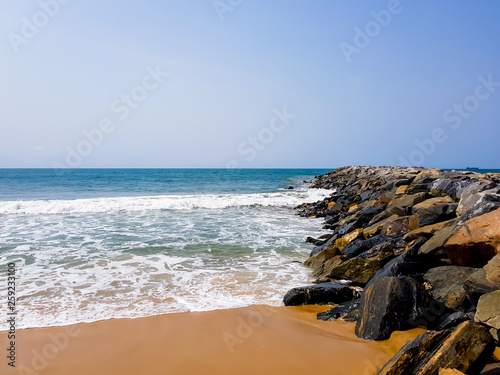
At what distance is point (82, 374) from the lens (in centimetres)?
367

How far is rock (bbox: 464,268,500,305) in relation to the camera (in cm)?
373

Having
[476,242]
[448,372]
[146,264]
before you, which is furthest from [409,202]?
[146,264]

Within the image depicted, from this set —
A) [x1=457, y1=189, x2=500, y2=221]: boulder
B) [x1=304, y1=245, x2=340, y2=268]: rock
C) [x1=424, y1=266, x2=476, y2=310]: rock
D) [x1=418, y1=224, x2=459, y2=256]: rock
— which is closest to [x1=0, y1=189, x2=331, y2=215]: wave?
[x1=304, y1=245, x2=340, y2=268]: rock

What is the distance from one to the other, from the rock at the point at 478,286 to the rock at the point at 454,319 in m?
0.24

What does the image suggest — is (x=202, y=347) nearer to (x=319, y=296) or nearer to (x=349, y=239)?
(x=319, y=296)

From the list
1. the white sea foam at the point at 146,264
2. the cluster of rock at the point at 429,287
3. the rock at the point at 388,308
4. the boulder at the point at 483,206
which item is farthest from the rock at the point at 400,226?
the rock at the point at 388,308

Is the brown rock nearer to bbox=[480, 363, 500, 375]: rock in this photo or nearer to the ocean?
the ocean

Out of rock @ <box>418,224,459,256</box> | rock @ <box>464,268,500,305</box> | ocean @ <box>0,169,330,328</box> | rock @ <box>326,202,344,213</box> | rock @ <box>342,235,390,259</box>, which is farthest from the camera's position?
rock @ <box>326,202,344,213</box>

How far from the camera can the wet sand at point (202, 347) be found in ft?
12.3

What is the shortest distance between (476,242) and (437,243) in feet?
2.57

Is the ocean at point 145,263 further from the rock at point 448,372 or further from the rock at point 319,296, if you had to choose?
the rock at point 448,372

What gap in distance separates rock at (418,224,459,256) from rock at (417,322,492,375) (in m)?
2.28

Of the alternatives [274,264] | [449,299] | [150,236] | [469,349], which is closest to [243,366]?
[469,349]

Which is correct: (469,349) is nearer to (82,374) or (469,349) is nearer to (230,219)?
(82,374)
